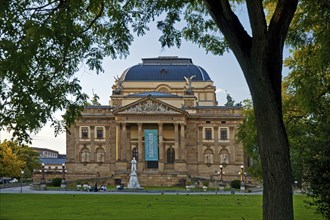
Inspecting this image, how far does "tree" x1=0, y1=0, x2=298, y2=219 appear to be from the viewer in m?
8.34

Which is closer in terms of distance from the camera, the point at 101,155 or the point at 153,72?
the point at 101,155

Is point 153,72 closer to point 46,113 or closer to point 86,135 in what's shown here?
point 86,135

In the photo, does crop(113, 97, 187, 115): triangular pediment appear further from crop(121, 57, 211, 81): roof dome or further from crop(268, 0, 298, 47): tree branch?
crop(268, 0, 298, 47): tree branch

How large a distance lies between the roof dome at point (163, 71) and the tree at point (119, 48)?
254ft

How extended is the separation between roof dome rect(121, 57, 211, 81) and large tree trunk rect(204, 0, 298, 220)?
3163 inches

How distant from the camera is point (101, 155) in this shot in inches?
3233

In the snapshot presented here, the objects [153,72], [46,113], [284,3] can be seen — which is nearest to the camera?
[284,3]

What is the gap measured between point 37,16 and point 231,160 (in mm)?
73894

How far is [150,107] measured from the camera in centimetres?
7944

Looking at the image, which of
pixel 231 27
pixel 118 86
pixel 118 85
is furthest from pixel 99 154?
pixel 231 27

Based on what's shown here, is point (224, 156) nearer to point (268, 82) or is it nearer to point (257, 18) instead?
point (268, 82)

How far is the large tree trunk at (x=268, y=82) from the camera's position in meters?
8.17

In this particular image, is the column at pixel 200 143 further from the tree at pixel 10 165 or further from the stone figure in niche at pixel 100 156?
the tree at pixel 10 165

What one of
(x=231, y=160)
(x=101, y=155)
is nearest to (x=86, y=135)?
(x=101, y=155)
